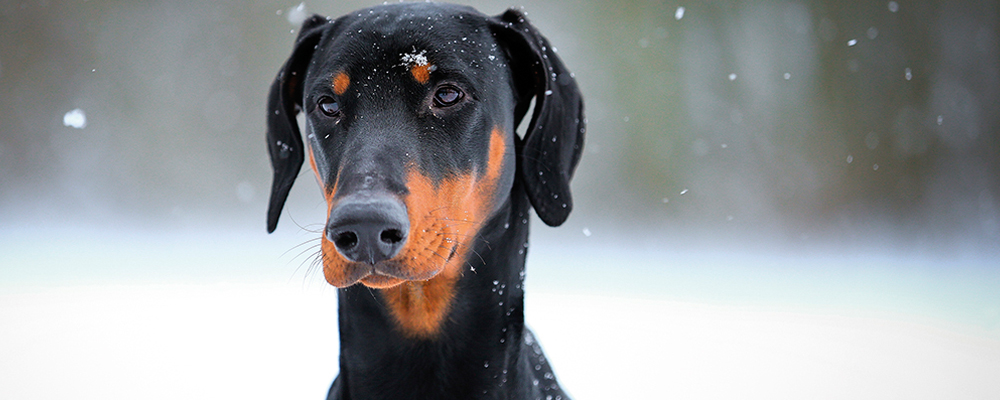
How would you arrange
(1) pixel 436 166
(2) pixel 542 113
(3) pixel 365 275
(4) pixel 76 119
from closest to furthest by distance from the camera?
(3) pixel 365 275
(1) pixel 436 166
(2) pixel 542 113
(4) pixel 76 119

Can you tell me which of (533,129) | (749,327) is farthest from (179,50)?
(533,129)

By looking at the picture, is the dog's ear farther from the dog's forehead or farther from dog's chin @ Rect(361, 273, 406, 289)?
dog's chin @ Rect(361, 273, 406, 289)

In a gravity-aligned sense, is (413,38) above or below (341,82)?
above

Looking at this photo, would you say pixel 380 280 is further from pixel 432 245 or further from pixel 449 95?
pixel 449 95

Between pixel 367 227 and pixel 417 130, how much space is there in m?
0.40

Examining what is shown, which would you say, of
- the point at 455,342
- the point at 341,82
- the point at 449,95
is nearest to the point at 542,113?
the point at 449,95

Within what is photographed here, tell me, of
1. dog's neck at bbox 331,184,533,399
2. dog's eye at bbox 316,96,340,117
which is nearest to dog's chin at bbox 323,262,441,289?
dog's neck at bbox 331,184,533,399

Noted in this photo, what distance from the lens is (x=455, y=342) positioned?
183cm

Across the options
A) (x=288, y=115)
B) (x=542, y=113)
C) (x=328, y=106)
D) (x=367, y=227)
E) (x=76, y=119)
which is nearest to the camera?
(x=367, y=227)

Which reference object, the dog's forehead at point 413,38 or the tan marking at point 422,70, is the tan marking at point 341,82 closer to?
Result: the dog's forehead at point 413,38

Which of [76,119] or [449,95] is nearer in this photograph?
[449,95]

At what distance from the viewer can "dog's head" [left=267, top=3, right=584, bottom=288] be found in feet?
4.78

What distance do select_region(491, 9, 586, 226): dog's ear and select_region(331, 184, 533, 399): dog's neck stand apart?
137mm

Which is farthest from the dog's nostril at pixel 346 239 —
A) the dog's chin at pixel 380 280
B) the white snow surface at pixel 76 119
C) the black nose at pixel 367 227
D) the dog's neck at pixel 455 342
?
the white snow surface at pixel 76 119
